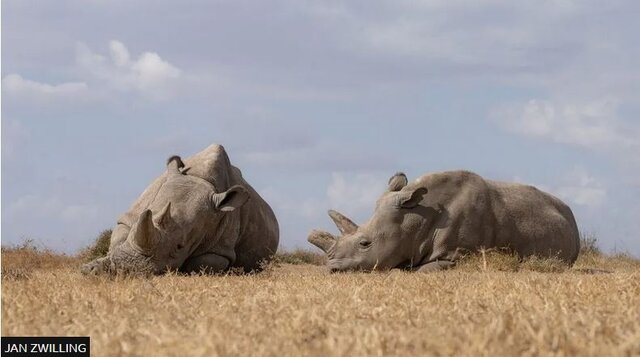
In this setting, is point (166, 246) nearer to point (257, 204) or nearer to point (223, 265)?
point (223, 265)

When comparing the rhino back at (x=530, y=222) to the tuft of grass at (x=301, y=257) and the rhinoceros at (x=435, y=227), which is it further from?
the tuft of grass at (x=301, y=257)

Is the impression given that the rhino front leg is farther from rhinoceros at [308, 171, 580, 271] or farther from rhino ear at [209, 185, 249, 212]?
rhinoceros at [308, 171, 580, 271]

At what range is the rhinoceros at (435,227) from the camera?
40.7 feet

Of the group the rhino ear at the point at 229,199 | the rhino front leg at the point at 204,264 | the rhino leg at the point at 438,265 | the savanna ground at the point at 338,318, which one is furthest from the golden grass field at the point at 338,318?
the rhino leg at the point at 438,265

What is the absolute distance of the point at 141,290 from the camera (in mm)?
6195

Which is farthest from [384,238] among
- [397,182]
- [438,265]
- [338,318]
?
[338,318]

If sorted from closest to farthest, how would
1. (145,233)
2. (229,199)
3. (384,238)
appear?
(145,233) → (229,199) → (384,238)

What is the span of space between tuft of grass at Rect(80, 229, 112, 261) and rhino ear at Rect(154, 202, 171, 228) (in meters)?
4.22

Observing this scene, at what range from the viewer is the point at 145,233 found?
32.6 feet

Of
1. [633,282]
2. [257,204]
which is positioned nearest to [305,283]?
[633,282]

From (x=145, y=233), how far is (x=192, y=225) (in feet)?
3.28

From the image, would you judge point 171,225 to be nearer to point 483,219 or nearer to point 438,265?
point 438,265

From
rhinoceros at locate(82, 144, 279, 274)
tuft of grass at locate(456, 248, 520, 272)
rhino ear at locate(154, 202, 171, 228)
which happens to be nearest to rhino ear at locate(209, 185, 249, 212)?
rhinoceros at locate(82, 144, 279, 274)

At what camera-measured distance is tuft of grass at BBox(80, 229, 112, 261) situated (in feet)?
47.7
